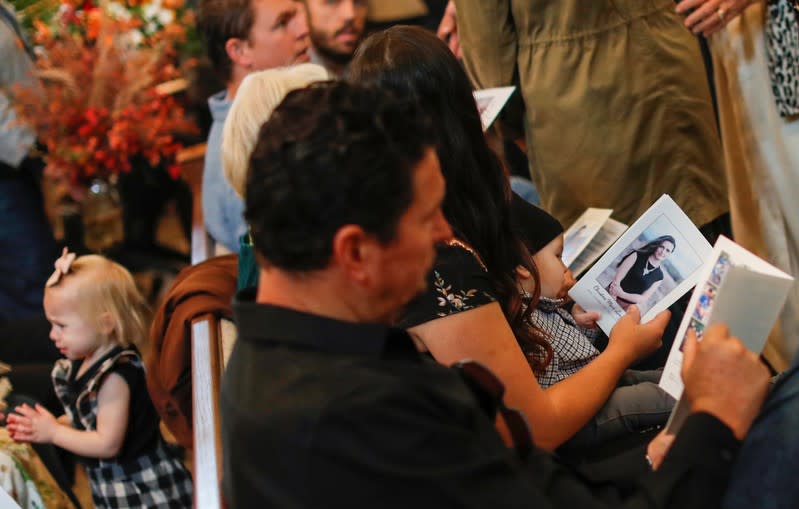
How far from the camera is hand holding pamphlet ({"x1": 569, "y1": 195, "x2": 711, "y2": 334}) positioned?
6.39 feet

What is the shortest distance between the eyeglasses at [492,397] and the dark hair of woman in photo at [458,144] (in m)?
0.43

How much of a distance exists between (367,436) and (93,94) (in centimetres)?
329

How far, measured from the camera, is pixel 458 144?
1.81 metres

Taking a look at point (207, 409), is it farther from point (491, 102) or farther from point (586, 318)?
point (491, 102)

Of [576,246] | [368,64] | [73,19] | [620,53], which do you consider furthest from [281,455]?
[73,19]

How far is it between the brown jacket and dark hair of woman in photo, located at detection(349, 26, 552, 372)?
26.9 inches

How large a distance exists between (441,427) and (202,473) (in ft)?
2.14

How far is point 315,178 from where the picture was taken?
118 cm

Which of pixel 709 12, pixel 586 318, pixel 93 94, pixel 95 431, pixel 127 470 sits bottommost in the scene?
pixel 127 470

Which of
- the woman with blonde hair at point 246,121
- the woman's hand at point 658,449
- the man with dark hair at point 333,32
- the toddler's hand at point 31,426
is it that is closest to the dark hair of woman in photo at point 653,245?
the woman's hand at point 658,449

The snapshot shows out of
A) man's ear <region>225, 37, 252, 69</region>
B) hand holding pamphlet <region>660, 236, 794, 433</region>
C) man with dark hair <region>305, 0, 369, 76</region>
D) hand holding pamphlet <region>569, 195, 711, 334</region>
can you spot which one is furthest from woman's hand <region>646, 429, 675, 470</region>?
man with dark hair <region>305, 0, 369, 76</region>

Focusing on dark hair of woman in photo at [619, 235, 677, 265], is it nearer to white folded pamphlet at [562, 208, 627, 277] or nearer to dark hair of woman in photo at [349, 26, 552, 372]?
dark hair of woman in photo at [349, 26, 552, 372]

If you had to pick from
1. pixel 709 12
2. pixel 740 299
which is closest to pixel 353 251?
pixel 740 299

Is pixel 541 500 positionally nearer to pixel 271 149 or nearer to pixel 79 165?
pixel 271 149
